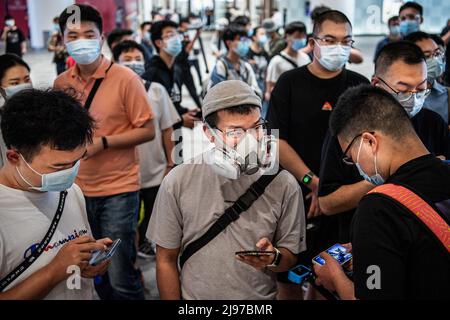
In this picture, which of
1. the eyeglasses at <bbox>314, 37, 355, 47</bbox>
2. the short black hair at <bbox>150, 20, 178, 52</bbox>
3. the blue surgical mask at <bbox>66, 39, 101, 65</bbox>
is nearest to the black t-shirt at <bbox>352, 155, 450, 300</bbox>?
the eyeglasses at <bbox>314, 37, 355, 47</bbox>

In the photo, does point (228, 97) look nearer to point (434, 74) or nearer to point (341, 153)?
point (341, 153)

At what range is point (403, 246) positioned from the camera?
136 cm

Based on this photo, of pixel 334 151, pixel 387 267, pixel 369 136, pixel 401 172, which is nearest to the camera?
pixel 387 267

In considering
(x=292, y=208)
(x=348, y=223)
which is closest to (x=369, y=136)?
(x=292, y=208)

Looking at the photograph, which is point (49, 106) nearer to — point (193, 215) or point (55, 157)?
point (55, 157)

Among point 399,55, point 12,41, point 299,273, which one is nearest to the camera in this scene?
point 299,273

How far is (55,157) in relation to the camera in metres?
1.74

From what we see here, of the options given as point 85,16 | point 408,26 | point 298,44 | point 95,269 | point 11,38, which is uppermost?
point 85,16

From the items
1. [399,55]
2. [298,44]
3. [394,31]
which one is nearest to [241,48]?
[298,44]

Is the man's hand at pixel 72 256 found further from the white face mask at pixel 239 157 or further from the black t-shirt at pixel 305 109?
the black t-shirt at pixel 305 109

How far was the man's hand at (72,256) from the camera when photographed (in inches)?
64.6

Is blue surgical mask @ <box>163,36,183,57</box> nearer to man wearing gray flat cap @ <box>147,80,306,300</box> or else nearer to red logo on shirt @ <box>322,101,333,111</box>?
red logo on shirt @ <box>322,101,333,111</box>

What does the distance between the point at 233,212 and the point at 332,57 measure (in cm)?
141

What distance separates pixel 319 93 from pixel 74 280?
176 centimetres
